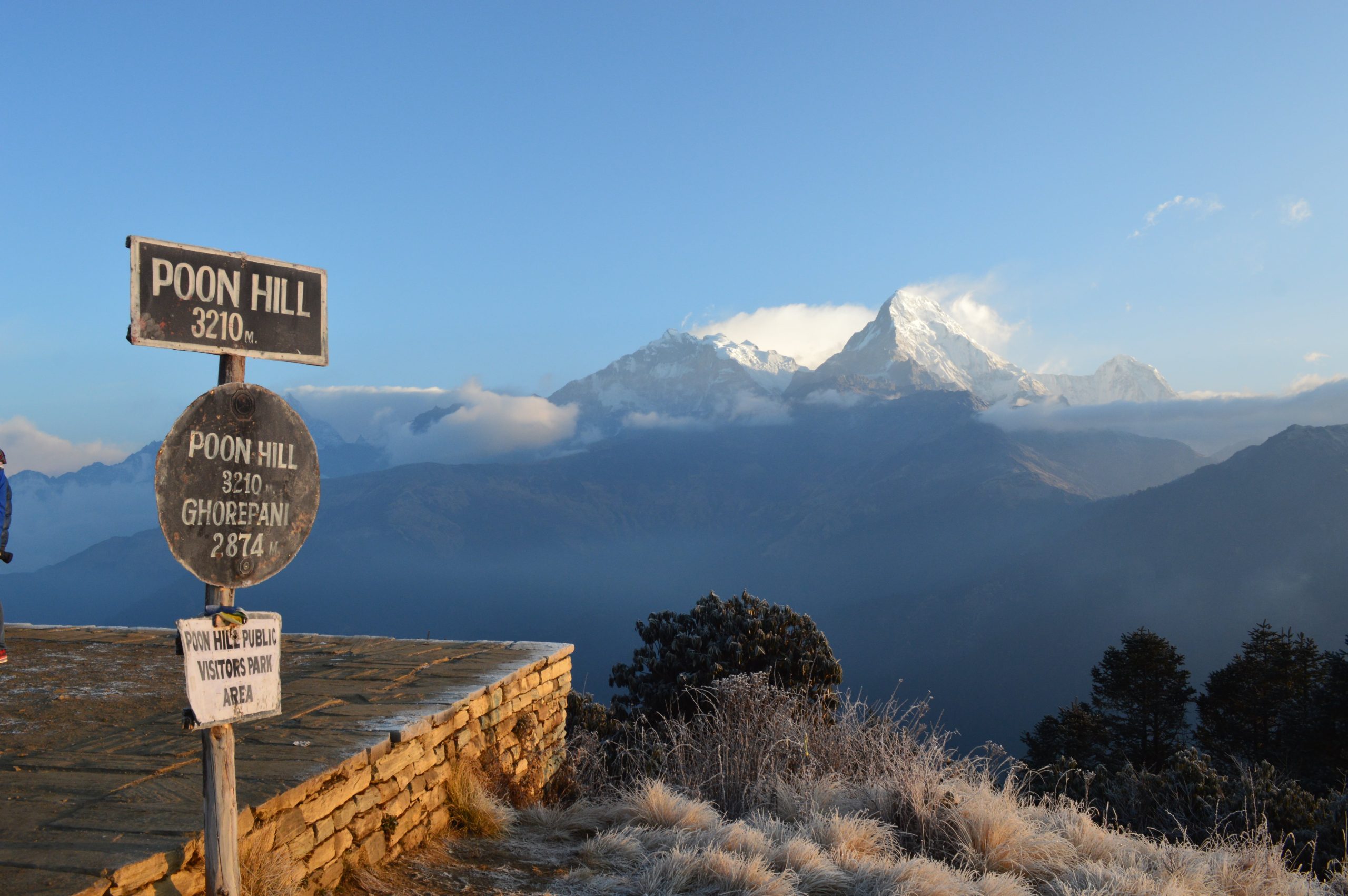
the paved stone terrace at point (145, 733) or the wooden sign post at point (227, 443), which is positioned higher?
the wooden sign post at point (227, 443)

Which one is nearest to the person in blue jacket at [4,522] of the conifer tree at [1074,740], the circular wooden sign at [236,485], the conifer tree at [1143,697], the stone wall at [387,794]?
the stone wall at [387,794]

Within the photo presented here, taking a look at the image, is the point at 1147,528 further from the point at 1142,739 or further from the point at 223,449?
the point at 223,449

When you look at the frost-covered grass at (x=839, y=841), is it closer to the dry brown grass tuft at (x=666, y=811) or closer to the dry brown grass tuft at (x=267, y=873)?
the dry brown grass tuft at (x=666, y=811)

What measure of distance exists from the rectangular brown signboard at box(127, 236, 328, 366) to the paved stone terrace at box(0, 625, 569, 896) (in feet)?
6.38

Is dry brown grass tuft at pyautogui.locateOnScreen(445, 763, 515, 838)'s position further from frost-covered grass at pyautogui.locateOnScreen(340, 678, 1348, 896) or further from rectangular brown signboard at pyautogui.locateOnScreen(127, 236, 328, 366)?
rectangular brown signboard at pyautogui.locateOnScreen(127, 236, 328, 366)


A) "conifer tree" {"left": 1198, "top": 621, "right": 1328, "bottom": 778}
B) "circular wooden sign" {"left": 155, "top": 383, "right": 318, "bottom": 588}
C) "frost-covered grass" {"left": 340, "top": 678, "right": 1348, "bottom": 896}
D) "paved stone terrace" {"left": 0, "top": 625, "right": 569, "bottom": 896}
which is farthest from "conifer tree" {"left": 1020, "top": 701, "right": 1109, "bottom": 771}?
"circular wooden sign" {"left": 155, "top": 383, "right": 318, "bottom": 588}

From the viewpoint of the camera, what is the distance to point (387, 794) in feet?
15.1

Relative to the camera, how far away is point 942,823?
5.28 metres

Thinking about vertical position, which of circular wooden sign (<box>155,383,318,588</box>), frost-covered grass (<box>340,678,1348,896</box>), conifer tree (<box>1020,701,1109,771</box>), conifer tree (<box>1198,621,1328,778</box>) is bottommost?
A: conifer tree (<box>1020,701,1109,771</box>)

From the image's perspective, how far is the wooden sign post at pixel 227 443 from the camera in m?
2.69

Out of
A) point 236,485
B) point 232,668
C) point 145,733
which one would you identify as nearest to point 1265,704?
point 145,733

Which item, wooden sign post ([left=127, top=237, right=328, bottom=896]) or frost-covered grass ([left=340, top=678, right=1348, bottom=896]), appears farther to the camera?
frost-covered grass ([left=340, top=678, right=1348, bottom=896])

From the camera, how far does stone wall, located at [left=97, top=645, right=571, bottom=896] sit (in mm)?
3225

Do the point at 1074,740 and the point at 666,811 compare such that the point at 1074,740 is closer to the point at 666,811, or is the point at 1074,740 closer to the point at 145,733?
the point at 666,811
